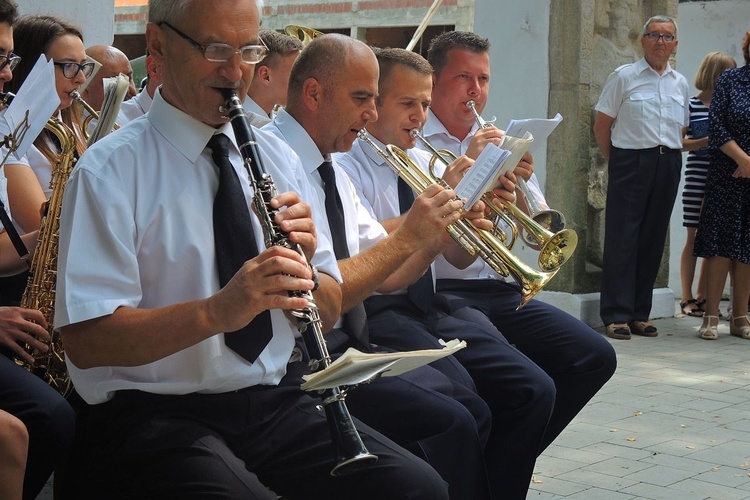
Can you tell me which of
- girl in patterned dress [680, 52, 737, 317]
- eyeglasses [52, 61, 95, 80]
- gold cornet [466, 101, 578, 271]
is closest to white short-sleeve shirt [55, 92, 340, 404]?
eyeglasses [52, 61, 95, 80]

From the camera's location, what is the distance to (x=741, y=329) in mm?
8141

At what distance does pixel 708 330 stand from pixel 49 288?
6.04 metres

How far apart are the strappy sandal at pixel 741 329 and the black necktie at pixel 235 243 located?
632cm

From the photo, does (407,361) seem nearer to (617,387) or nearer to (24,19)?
(24,19)

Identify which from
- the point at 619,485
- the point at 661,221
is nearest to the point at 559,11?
the point at 661,221

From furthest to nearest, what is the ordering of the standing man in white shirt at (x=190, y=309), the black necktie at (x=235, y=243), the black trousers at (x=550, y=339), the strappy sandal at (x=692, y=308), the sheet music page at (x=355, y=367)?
the strappy sandal at (x=692, y=308)
the black trousers at (x=550, y=339)
the black necktie at (x=235, y=243)
the standing man in white shirt at (x=190, y=309)
the sheet music page at (x=355, y=367)

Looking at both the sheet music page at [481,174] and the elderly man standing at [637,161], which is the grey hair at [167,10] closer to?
the sheet music page at [481,174]

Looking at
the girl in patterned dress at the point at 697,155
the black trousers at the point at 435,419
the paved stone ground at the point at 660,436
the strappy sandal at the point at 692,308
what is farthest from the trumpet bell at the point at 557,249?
the strappy sandal at the point at 692,308

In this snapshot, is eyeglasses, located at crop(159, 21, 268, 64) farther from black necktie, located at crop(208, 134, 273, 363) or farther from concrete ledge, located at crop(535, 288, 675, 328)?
concrete ledge, located at crop(535, 288, 675, 328)

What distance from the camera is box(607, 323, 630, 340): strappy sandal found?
7.86 metres

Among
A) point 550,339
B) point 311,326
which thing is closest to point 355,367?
point 311,326

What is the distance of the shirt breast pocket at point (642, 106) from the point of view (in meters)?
7.81

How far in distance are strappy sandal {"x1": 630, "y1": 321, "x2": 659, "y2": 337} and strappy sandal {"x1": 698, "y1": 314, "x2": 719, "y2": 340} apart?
36 centimetres

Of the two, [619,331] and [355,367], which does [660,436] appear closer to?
[619,331]
